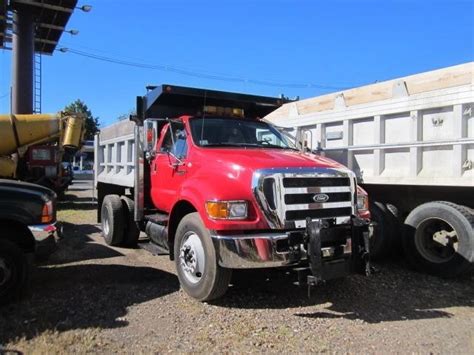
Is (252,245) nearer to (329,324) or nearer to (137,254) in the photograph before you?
(329,324)

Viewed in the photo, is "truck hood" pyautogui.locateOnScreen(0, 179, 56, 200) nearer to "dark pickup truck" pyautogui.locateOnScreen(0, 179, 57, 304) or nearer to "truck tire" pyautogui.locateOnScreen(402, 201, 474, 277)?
"dark pickup truck" pyautogui.locateOnScreen(0, 179, 57, 304)

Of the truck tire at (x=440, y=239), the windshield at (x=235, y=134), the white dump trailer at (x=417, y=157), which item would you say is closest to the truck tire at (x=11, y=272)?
the windshield at (x=235, y=134)

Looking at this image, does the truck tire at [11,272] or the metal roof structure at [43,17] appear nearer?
the truck tire at [11,272]

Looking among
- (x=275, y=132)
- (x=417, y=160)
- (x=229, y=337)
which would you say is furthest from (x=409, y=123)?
(x=229, y=337)

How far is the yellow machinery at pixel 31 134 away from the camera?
1327 cm

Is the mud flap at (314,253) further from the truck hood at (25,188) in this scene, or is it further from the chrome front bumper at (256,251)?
the truck hood at (25,188)

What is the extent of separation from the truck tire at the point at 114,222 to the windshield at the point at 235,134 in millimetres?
3109

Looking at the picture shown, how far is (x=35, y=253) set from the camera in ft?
18.8

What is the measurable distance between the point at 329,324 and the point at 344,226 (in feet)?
3.52

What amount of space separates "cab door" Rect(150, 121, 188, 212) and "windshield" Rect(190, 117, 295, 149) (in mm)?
235

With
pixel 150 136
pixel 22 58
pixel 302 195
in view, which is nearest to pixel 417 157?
pixel 302 195

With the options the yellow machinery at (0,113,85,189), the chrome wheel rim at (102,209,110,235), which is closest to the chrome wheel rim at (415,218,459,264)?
the chrome wheel rim at (102,209,110,235)

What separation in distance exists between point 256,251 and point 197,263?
33.7 inches

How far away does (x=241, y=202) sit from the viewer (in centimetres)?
524
